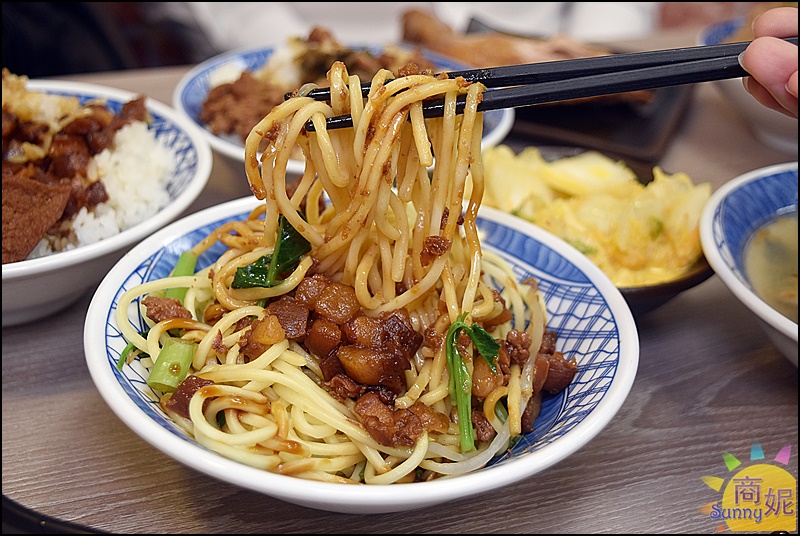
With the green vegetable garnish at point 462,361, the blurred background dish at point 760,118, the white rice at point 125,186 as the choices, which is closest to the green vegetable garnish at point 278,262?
the green vegetable garnish at point 462,361

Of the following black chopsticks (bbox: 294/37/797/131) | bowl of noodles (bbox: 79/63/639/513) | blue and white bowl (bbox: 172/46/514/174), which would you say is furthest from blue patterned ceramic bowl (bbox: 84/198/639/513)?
blue and white bowl (bbox: 172/46/514/174)

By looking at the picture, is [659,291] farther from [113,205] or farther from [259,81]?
[259,81]

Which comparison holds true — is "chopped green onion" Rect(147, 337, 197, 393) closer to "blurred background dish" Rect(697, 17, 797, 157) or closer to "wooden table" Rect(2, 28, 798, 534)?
"wooden table" Rect(2, 28, 798, 534)

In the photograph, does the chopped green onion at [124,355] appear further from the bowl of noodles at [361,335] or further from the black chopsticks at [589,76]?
the black chopsticks at [589,76]

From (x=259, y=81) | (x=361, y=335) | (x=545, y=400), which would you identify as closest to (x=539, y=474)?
(x=545, y=400)

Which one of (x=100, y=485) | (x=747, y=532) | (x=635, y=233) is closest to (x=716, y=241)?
(x=635, y=233)

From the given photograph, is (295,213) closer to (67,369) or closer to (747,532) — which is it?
(67,369)
